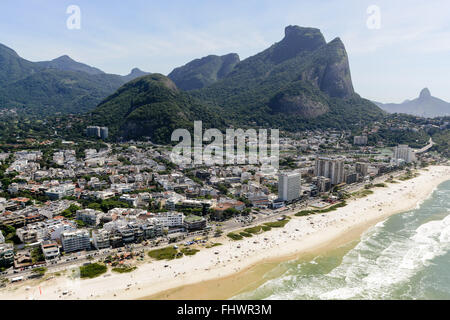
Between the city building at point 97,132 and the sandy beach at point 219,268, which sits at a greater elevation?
the city building at point 97,132

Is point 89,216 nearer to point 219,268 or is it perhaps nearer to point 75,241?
point 75,241

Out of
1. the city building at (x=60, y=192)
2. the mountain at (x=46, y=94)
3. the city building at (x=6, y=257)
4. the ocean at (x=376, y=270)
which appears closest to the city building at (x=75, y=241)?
the city building at (x=6, y=257)

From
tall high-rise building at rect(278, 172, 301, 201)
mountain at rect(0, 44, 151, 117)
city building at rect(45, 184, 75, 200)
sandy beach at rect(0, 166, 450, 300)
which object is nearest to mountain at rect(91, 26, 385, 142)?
city building at rect(45, 184, 75, 200)

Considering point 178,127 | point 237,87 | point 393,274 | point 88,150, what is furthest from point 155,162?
point 237,87

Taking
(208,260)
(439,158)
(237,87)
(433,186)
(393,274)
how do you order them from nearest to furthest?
(393,274) < (208,260) < (433,186) < (439,158) < (237,87)

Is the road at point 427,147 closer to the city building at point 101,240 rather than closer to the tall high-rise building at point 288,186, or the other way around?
the tall high-rise building at point 288,186

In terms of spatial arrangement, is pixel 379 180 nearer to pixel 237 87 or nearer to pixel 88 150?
pixel 88 150
